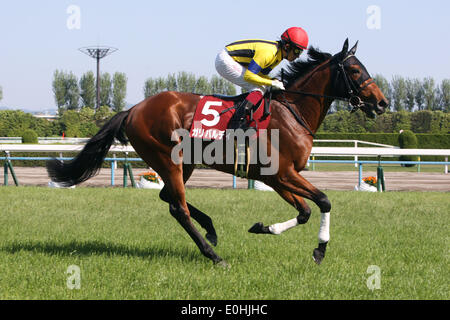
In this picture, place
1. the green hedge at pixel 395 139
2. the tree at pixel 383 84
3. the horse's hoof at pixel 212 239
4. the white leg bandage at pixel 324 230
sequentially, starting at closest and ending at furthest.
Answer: the white leg bandage at pixel 324 230 < the horse's hoof at pixel 212 239 < the green hedge at pixel 395 139 < the tree at pixel 383 84

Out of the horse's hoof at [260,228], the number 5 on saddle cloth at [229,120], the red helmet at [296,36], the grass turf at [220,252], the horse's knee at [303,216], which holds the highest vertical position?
the red helmet at [296,36]

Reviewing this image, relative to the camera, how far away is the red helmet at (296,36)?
488 cm

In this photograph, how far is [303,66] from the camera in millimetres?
5293

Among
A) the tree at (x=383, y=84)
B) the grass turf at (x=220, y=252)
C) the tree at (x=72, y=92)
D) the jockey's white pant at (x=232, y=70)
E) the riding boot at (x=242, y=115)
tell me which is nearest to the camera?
the grass turf at (x=220, y=252)

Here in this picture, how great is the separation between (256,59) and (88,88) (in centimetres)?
6539

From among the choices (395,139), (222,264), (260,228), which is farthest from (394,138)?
(222,264)

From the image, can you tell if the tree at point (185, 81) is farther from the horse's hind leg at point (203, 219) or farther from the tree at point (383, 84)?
the horse's hind leg at point (203, 219)

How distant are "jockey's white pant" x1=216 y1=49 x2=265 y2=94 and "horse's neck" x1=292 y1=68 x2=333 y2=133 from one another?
0.40 m

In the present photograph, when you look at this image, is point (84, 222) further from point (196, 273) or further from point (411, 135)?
point (411, 135)

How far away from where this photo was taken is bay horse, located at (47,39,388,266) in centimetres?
480

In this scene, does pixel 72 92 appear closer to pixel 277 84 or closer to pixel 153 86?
pixel 153 86

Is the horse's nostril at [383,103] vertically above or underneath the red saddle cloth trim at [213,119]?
above

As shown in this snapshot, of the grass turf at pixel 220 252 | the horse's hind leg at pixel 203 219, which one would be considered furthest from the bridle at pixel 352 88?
the grass turf at pixel 220 252

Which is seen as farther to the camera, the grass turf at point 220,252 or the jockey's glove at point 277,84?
the jockey's glove at point 277,84
